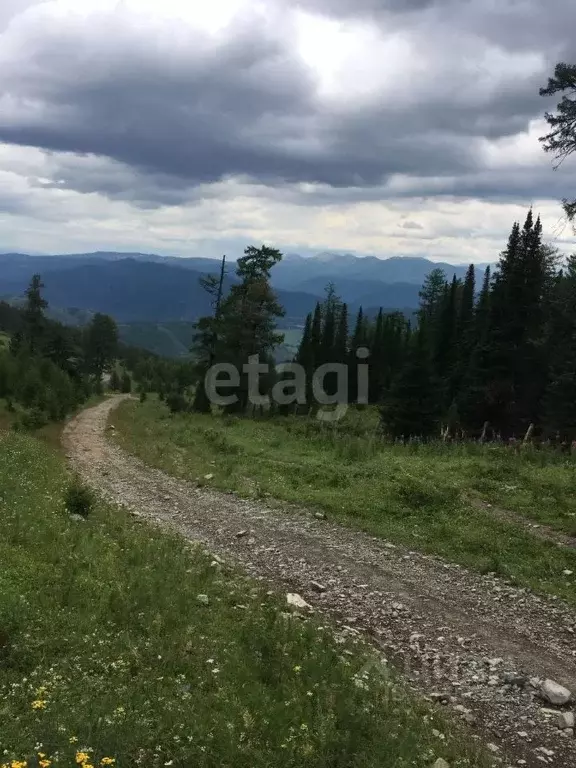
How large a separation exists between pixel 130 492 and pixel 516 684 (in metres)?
13.4

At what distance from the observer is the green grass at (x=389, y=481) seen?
40.8 ft

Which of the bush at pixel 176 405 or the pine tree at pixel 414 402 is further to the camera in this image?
the bush at pixel 176 405

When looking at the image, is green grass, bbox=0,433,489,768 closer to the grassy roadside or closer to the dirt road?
the dirt road

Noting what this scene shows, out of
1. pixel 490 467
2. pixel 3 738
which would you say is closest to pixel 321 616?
pixel 3 738

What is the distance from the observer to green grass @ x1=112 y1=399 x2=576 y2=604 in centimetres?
1242

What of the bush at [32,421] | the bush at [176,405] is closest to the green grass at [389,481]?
the bush at [32,421]

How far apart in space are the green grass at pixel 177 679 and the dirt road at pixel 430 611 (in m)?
0.72

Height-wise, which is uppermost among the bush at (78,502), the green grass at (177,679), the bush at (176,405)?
the green grass at (177,679)

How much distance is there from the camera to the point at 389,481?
17797 mm

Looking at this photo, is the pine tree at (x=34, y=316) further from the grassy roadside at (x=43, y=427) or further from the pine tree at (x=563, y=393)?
the pine tree at (x=563, y=393)

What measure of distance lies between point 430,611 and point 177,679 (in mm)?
4796

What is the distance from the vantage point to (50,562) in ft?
33.0

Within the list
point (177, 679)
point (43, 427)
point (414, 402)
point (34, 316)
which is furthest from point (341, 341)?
point (177, 679)

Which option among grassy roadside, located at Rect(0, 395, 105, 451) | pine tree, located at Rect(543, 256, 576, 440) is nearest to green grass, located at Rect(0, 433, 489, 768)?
grassy roadside, located at Rect(0, 395, 105, 451)
